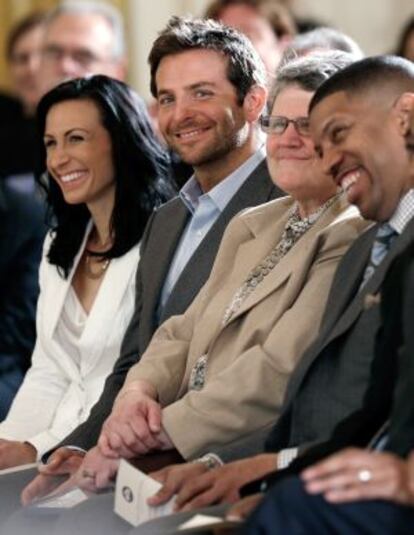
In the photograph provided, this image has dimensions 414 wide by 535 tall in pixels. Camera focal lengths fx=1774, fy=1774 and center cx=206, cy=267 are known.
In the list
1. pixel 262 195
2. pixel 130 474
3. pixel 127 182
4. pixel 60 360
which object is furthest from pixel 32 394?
pixel 130 474

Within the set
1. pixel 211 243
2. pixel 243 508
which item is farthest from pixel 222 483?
pixel 211 243

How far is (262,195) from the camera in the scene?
4156 millimetres

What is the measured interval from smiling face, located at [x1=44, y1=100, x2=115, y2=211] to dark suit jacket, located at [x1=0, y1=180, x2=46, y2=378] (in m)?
0.78

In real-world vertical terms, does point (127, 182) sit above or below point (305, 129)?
below

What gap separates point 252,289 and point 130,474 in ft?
1.71

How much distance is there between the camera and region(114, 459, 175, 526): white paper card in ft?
11.1

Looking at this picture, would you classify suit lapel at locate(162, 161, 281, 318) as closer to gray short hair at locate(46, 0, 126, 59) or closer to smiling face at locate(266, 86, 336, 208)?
smiling face at locate(266, 86, 336, 208)

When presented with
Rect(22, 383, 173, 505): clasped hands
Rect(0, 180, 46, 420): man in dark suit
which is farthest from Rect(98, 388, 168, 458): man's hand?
Rect(0, 180, 46, 420): man in dark suit

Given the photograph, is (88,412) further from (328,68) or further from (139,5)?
(139,5)

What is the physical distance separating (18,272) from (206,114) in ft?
4.37

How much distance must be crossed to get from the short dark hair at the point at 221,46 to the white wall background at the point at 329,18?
3.44 metres

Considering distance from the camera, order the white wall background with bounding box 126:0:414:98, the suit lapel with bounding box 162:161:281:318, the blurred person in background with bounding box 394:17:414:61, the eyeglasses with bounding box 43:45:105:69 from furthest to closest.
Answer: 1. the white wall background with bounding box 126:0:414:98
2. the eyeglasses with bounding box 43:45:105:69
3. the blurred person in background with bounding box 394:17:414:61
4. the suit lapel with bounding box 162:161:281:318

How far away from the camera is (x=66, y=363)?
4527 millimetres

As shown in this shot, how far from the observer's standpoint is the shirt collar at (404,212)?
3.30 metres
